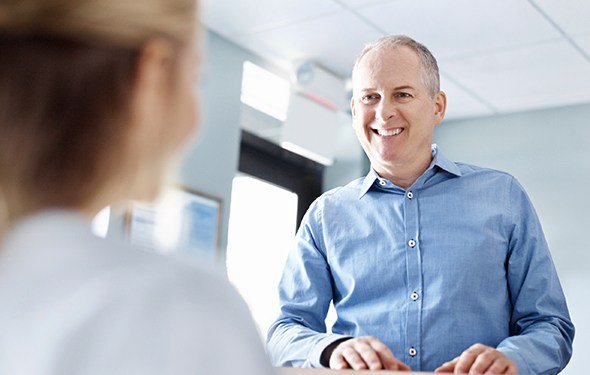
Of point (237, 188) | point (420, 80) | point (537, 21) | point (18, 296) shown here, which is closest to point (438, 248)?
point (420, 80)

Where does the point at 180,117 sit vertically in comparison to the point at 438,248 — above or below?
below

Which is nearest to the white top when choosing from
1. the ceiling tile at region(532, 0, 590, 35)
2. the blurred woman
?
the blurred woman

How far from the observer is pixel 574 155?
4.36m

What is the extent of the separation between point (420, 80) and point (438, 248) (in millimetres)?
376

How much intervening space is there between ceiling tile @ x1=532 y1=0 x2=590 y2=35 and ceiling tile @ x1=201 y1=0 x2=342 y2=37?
2.79ft

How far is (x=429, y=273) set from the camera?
1.55 metres

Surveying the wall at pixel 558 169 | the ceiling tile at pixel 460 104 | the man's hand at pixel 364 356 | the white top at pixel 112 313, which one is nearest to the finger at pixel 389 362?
the man's hand at pixel 364 356

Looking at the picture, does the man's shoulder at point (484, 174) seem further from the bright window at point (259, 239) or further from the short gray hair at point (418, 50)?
the bright window at point (259, 239)

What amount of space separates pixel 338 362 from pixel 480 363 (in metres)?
0.21

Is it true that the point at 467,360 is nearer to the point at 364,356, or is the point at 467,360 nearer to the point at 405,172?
the point at 364,356

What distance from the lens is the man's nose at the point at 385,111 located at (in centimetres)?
170

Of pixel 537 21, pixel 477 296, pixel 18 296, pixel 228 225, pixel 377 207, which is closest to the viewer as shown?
pixel 18 296

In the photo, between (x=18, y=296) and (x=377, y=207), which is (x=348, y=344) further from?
(x=18, y=296)

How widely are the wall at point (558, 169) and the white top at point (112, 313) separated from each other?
4.00 meters
